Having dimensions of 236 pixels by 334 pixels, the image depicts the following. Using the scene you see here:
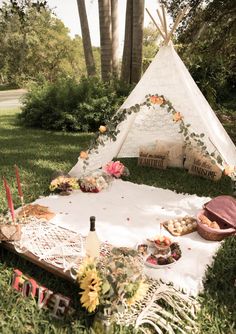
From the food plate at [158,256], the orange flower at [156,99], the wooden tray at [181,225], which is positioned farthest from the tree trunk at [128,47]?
the food plate at [158,256]

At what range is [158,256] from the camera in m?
3.51

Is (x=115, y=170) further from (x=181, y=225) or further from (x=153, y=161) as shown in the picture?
(x=181, y=225)

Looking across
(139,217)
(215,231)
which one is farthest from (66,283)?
(215,231)

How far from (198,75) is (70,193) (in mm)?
11872

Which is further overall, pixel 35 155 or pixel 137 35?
pixel 137 35

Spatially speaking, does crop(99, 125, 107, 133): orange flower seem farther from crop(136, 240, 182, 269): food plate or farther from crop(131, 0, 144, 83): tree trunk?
crop(131, 0, 144, 83): tree trunk

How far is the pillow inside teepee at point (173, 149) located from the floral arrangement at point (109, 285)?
398 cm

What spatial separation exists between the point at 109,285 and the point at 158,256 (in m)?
1.09

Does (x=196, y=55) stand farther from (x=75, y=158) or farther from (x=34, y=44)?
(x=34, y=44)

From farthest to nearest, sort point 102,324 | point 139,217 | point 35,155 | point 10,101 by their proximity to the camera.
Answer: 1. point 10,101
2. point 35,155
3. point 139,217
4. point 102,324

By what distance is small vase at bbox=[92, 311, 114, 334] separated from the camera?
8.62 feet

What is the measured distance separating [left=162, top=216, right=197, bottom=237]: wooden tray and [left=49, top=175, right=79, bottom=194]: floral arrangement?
182cm

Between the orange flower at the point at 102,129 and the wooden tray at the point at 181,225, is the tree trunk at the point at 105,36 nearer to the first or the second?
the orange flower at the point at 102,129

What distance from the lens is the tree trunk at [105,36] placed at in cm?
931
